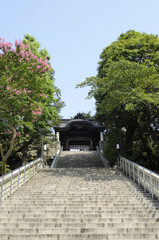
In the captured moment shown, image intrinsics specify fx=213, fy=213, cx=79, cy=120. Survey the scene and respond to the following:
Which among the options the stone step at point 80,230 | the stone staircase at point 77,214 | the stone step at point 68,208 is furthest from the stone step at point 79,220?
the stone step at point 68,208

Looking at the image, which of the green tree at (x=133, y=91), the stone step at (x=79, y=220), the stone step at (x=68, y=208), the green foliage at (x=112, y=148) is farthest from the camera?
the green foliage at (x=112, y=148)

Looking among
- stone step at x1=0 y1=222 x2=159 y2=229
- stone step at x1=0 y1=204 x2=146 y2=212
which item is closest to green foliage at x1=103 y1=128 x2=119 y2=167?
stone step at x1=0 y1=204 x2=146 y2=212

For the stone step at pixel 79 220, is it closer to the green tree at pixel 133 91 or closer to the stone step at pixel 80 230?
the stone step at pixel 80 230

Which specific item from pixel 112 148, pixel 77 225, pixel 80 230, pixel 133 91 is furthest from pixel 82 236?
pixel 112 148

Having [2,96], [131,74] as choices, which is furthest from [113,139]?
[2,96]

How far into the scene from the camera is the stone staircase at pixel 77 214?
222 inches

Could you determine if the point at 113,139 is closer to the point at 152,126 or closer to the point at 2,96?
the point at 152,126

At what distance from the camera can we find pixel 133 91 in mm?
12945

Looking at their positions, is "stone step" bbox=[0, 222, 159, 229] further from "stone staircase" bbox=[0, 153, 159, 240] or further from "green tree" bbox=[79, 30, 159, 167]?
"green tree" bbox=[79, 30, 159, 167]

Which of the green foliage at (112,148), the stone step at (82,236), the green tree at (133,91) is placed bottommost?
the stone step at (82,236)

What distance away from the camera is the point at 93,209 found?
7441mm

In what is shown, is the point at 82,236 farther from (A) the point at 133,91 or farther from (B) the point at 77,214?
(A) the point at 133,91

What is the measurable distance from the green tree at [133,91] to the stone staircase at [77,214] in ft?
19.0

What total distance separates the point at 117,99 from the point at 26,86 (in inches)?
273
